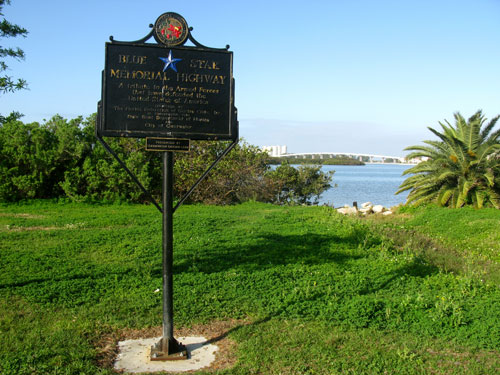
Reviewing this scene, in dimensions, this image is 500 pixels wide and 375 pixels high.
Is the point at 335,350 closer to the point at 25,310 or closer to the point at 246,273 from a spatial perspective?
the point at 246,273

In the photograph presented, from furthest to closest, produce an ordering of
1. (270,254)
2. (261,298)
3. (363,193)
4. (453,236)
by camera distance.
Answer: (363,193) → (453,236) → (270,254) → (261,298)

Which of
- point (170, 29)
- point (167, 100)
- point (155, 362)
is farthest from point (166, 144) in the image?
point (155, 362)

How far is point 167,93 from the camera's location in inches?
207

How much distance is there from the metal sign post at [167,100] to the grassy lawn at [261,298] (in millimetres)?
1083

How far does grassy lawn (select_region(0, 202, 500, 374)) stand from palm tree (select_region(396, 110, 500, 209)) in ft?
17.7

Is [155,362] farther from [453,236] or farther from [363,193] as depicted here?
[363,193]

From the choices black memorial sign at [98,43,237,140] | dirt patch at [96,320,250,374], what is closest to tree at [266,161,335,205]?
dirt patch at [96,320,250,374]

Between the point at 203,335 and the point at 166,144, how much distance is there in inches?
87.2

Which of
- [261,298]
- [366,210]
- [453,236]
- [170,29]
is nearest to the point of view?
[170,29]

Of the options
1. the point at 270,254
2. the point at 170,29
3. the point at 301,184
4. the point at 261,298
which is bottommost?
the point at 261,298

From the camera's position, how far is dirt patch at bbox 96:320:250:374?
16.3 ft

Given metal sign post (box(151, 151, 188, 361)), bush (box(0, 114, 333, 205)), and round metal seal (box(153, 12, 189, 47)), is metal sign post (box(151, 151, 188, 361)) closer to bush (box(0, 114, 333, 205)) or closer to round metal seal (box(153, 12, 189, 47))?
round metal seal (box(153, 12, 189, 47))

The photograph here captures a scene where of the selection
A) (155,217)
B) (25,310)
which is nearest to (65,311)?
(25,310)

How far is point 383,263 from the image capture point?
8422mm
